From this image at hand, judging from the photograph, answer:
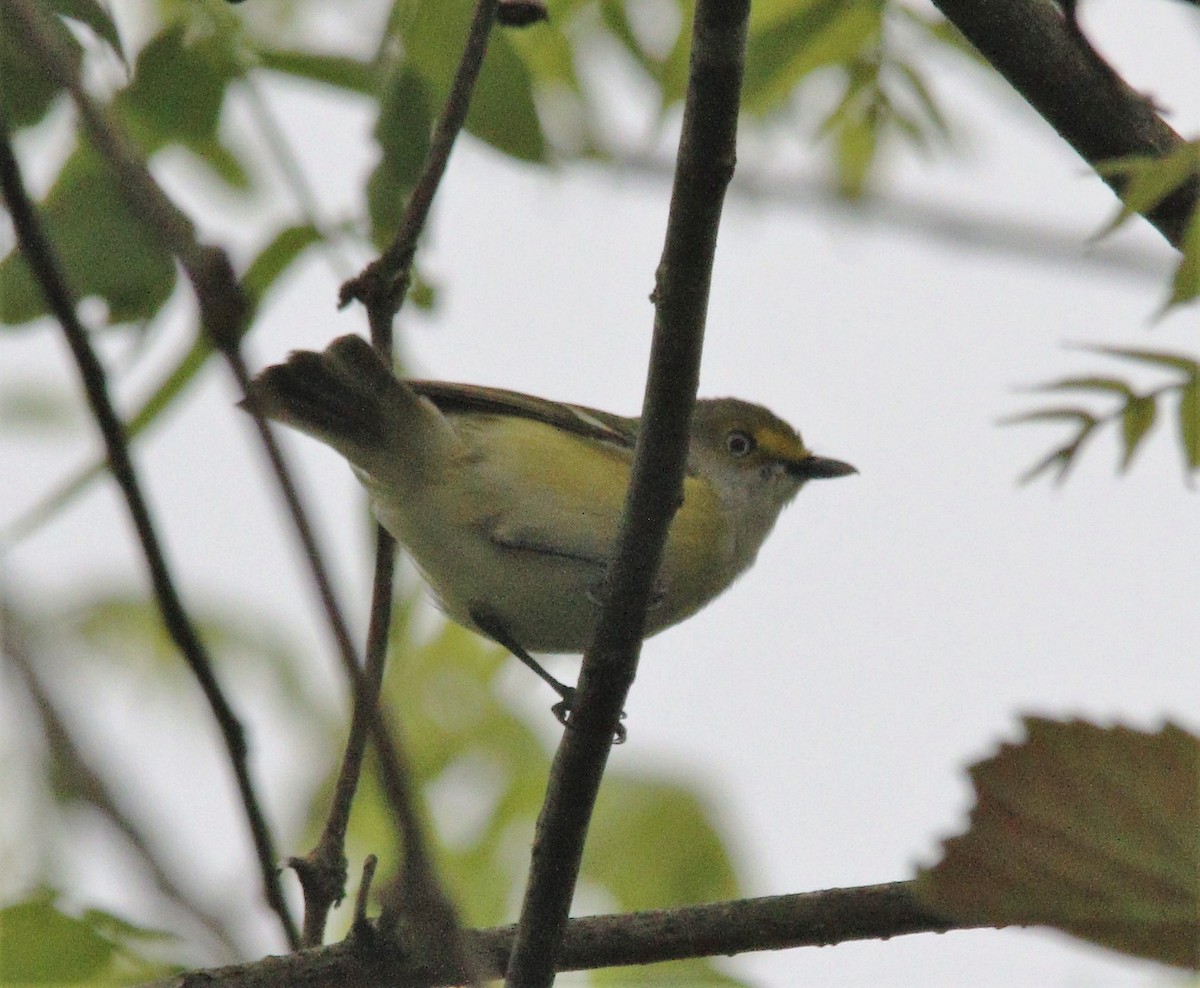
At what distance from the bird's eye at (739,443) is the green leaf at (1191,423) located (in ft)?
16.0

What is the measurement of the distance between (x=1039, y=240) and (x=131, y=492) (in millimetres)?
7207

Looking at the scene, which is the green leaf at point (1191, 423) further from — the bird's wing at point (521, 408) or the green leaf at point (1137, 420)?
the bird's wing at point (521, 408)

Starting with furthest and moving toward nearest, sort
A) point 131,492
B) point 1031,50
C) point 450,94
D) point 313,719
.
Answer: point 313,719
point 450,94
point 1031,50
point 131,492

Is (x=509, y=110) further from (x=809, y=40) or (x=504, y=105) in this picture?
(x=809, y=40)

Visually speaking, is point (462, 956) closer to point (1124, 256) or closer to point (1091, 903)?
point (1091, 903)

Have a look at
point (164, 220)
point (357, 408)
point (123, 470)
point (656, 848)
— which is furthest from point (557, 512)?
point (164, 220)

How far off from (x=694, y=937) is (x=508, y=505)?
2160mm

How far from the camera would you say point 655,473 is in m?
3.30

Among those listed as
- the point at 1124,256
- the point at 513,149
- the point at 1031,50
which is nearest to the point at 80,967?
the point at 513,149

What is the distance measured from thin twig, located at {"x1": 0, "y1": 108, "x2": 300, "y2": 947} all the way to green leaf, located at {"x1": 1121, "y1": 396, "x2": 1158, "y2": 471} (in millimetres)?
1488

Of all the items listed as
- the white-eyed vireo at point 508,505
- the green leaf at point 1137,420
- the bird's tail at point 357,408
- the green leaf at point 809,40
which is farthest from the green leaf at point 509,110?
the green leaf at point 1137,420

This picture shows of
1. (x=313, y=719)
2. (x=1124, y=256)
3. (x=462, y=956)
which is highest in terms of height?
(x=1124, y=256)

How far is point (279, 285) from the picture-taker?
159 inches

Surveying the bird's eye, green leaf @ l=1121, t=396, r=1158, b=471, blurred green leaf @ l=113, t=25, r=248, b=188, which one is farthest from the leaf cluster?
the bird's eye
